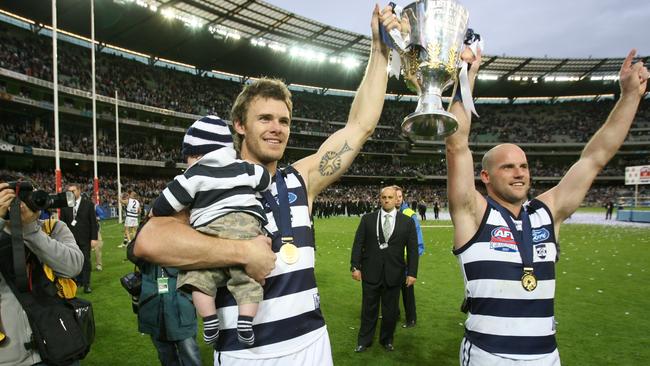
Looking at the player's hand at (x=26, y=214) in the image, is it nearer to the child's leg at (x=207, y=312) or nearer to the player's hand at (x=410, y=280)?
the child's leg at (x=207, y=312)

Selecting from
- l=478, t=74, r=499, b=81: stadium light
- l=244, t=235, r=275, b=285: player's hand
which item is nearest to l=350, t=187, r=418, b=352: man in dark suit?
l=244, t=235, r=275, b=285: player's hand

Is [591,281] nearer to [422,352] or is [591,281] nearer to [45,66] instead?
→ [422,352]

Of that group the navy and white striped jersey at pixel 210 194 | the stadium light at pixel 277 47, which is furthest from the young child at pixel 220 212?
the stadium light at pixel 277 47

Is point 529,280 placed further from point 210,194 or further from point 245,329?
point 210,194

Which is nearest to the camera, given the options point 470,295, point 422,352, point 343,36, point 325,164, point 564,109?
point 325,164

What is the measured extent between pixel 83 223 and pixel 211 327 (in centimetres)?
787

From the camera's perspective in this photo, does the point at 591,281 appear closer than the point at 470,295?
No

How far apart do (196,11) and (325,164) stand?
35.7 m

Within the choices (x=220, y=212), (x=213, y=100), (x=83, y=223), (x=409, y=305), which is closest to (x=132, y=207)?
(x=83, y=223)

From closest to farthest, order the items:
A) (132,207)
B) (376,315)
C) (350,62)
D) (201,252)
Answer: (201,252), (376,315), (132,207), (350,62)

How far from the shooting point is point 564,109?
206ft

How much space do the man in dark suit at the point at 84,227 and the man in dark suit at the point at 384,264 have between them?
595 cm

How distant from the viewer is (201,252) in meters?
1.68

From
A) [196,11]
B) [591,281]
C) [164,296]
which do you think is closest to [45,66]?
[196,11]
